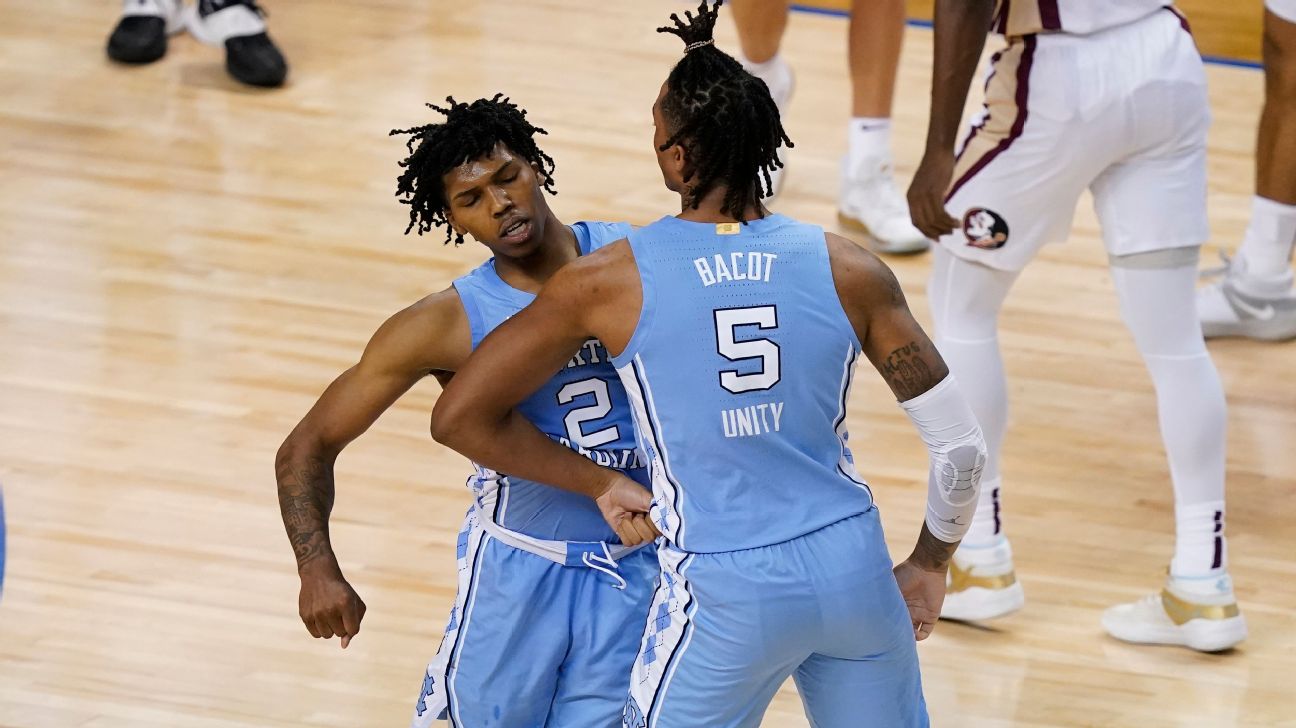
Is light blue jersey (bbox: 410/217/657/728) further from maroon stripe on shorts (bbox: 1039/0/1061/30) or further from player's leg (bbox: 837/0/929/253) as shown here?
player's leg (bbox: 837/0/929/253)

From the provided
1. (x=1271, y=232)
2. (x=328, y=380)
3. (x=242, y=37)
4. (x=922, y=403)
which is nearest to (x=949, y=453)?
(x=922, y=403)

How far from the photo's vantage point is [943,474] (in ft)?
7.06

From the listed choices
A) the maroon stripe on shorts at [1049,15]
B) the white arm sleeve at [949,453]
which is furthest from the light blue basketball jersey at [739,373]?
the maroon stripe on shorts at [1049,15]

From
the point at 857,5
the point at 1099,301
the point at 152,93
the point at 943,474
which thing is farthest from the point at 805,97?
the point at 943,474

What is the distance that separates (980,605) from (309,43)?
13.1 feet

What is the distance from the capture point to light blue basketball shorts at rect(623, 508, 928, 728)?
76.9 inches

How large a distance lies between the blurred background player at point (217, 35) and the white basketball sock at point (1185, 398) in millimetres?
3666

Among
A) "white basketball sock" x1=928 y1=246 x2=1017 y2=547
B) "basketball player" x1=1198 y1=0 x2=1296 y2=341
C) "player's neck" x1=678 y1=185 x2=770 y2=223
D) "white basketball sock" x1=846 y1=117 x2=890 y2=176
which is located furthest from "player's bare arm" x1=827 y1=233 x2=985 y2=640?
"white basketball sock" x1=846 y1=117 x2=890 y2=176

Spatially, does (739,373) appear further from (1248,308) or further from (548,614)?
(1248,308)

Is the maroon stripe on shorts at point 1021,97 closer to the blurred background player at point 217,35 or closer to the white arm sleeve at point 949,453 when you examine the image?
the white arm sleeve at point 949,453

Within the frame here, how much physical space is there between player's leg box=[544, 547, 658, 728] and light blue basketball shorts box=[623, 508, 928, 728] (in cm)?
14

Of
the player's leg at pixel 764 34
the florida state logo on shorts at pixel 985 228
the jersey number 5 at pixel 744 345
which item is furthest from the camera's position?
the player's leg at pixel 764 34

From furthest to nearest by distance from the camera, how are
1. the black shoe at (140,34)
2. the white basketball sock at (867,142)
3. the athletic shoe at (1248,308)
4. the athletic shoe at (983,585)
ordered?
the black shoe at (140,34)
the white basketball sock at (867,142)
the athletic shoe at (1248,308)
the athletic shoe at (983,585)

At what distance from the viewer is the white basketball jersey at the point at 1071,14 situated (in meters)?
2.93
